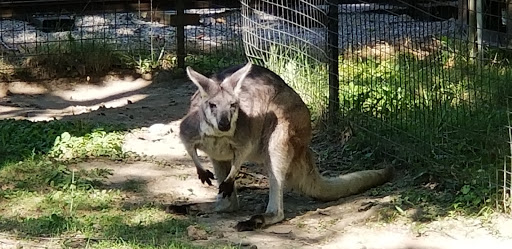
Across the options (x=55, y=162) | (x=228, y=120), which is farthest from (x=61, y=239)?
(x=55, y=162)

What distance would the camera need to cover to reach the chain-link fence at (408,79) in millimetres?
6250

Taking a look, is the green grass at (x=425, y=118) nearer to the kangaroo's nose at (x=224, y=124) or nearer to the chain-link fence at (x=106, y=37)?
the kangaroo's nose at (x=224, y=124)

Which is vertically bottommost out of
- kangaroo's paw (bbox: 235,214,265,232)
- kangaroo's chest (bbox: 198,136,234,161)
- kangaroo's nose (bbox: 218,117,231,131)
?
kangaroo's paw (bbox: 235,214,265,232)

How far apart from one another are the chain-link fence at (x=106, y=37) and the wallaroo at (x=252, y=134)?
4.27 meters

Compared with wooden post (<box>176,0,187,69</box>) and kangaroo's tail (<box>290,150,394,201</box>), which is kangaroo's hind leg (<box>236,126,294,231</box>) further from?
wooden post (<box>176,0,187,69</box>)

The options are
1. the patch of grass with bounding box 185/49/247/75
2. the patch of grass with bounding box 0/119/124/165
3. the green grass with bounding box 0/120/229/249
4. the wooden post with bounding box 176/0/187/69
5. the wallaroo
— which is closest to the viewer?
the green grass with bounding box 0/120/229/249

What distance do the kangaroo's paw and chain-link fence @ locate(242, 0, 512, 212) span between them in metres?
1.22

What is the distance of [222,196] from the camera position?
19.9ft

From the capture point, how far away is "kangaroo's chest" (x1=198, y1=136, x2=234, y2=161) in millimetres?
5773

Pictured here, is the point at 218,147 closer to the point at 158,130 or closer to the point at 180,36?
the point at 158,130

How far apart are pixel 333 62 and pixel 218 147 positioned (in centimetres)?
226

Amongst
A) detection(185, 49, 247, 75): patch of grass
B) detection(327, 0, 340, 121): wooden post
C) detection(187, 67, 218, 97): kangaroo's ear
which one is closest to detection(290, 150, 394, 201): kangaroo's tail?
detection(187, 67, 218, 97): kangaroo's ear

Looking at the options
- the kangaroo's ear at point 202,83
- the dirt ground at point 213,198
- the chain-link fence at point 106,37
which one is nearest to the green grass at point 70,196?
the dirt ground at point 213,198

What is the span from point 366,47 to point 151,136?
2795 millimetres
